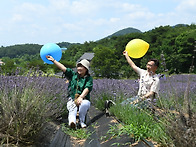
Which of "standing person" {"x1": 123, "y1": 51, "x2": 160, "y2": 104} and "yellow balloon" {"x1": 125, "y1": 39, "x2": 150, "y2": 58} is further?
"yellow balloon" {"x1": 125, "y1": 39, "x2": 150, "y2": 58}

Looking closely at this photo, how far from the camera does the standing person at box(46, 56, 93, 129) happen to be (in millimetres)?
3799

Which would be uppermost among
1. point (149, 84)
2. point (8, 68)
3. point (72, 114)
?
point (8, 68)

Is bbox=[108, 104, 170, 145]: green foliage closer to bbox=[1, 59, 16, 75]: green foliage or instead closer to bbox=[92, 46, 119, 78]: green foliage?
bbox=[1, 59, 16, 75]: green foliage

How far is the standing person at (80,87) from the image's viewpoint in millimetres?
3799

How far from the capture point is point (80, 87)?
3963 millimetres

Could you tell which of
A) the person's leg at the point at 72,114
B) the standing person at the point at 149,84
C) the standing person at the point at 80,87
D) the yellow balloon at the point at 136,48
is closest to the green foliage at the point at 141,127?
the standing person at the point at 149,84

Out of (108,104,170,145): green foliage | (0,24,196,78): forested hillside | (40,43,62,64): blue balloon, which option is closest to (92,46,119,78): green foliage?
(0,24,196,78): forested hillside

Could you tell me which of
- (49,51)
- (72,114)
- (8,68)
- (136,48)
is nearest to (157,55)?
(8,68)

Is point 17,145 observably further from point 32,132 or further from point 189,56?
point 189,56

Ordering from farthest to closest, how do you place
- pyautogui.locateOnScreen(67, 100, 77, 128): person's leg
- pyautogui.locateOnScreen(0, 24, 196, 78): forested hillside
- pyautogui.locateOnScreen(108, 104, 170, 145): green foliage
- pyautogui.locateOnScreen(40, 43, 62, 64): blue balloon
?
1. pyautogui.locateOnScreen(0, 24, 196, 78): forested hillside
2. pyautogui.locateOnScreen(40, 43, 62, 64): blue balloon
3. pyautogui.locateOnScreen(67, 100, 77, 128): person's leg
4. pyautogui.locateOnScreen(108, 104, 170, 145): green foliage

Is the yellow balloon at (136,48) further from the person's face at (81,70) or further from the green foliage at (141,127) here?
the green foliage at (141,127)

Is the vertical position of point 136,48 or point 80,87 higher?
point 136,48

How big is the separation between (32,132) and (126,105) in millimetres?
1688

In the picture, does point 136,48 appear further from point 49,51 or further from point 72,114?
point 72,114
